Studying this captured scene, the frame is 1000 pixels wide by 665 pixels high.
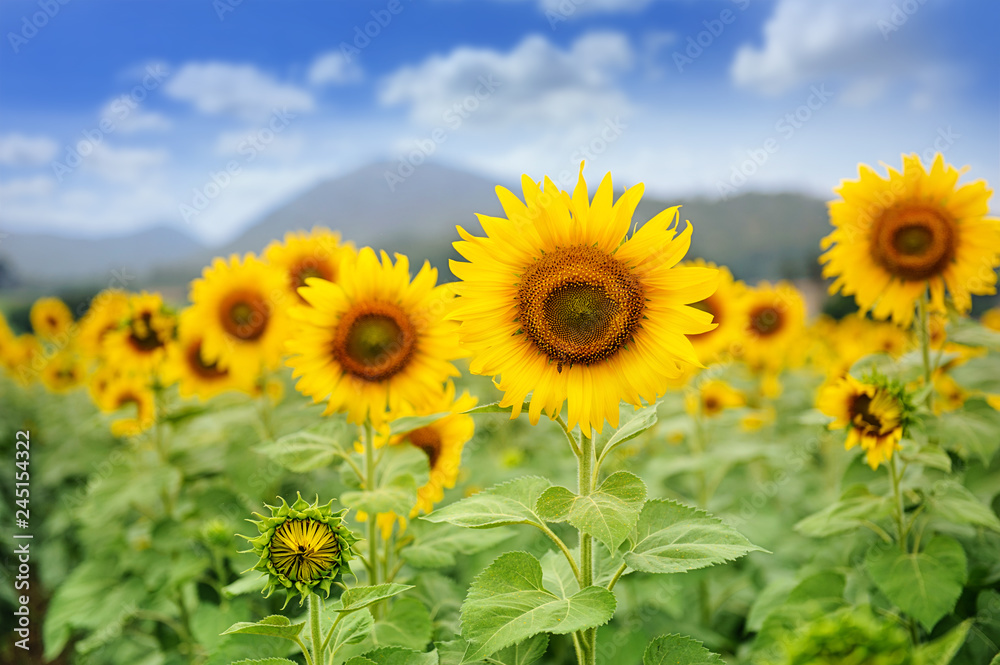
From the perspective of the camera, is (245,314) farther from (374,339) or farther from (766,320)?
(766,320)

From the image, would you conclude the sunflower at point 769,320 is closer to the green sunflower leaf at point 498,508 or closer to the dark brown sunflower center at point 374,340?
the dark brown sunflower center at point 374,340

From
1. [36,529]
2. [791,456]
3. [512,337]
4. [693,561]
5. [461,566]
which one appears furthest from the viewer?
[36,529]

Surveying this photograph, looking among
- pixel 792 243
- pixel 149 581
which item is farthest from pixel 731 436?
pixel 792 243

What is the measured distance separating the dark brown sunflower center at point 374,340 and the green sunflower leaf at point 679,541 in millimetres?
1163

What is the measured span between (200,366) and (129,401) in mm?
868

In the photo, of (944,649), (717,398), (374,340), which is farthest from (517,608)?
(717,398)

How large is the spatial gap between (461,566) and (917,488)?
2556 mm

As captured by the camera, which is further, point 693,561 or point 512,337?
point 512,337

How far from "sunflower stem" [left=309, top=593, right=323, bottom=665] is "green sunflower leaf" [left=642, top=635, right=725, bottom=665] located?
872 mm

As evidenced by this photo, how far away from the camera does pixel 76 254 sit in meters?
18.9

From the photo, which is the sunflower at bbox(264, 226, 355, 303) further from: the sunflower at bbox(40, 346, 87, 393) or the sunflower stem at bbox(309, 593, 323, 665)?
the sunflower at bbox(40, 346, 87, 393)

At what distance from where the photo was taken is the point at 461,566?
408 centimetres

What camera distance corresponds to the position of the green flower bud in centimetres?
155

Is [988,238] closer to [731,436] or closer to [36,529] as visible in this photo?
[731,436]
